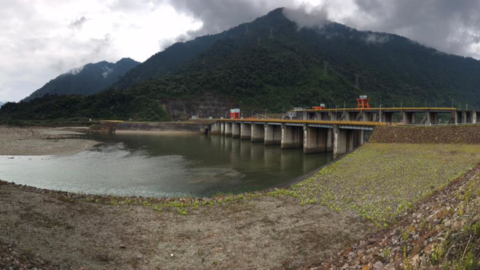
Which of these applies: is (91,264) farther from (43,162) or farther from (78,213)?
(43,162)

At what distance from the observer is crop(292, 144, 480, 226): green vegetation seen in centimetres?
1955

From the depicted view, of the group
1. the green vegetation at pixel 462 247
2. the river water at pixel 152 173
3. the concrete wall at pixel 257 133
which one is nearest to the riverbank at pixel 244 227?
the green vegetation at pixel 462 247

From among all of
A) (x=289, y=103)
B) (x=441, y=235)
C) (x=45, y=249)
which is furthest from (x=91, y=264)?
(x=289, y=103)

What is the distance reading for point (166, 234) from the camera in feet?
52.3

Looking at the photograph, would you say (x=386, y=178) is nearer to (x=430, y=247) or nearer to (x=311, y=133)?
(x=430, y=247)

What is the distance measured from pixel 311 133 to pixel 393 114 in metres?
39.1

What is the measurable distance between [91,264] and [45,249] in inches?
85.3

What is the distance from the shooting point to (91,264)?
12344mm

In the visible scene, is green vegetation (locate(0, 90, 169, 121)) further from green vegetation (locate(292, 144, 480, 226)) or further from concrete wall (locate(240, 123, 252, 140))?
green vegetation (locate(292, 144, 480, 226))

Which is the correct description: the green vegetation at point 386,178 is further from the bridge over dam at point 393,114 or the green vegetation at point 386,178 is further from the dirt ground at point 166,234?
the bridge over dam at point 393,114

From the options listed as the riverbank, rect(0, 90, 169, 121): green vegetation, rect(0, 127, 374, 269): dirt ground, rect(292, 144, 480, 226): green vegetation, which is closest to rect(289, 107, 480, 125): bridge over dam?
rect(292, 144, 480, 226): green vegetation

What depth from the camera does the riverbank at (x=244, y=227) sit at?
1094 centimetres

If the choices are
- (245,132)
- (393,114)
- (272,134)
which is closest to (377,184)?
(272,134)

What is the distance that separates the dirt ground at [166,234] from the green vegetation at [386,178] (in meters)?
2.36
